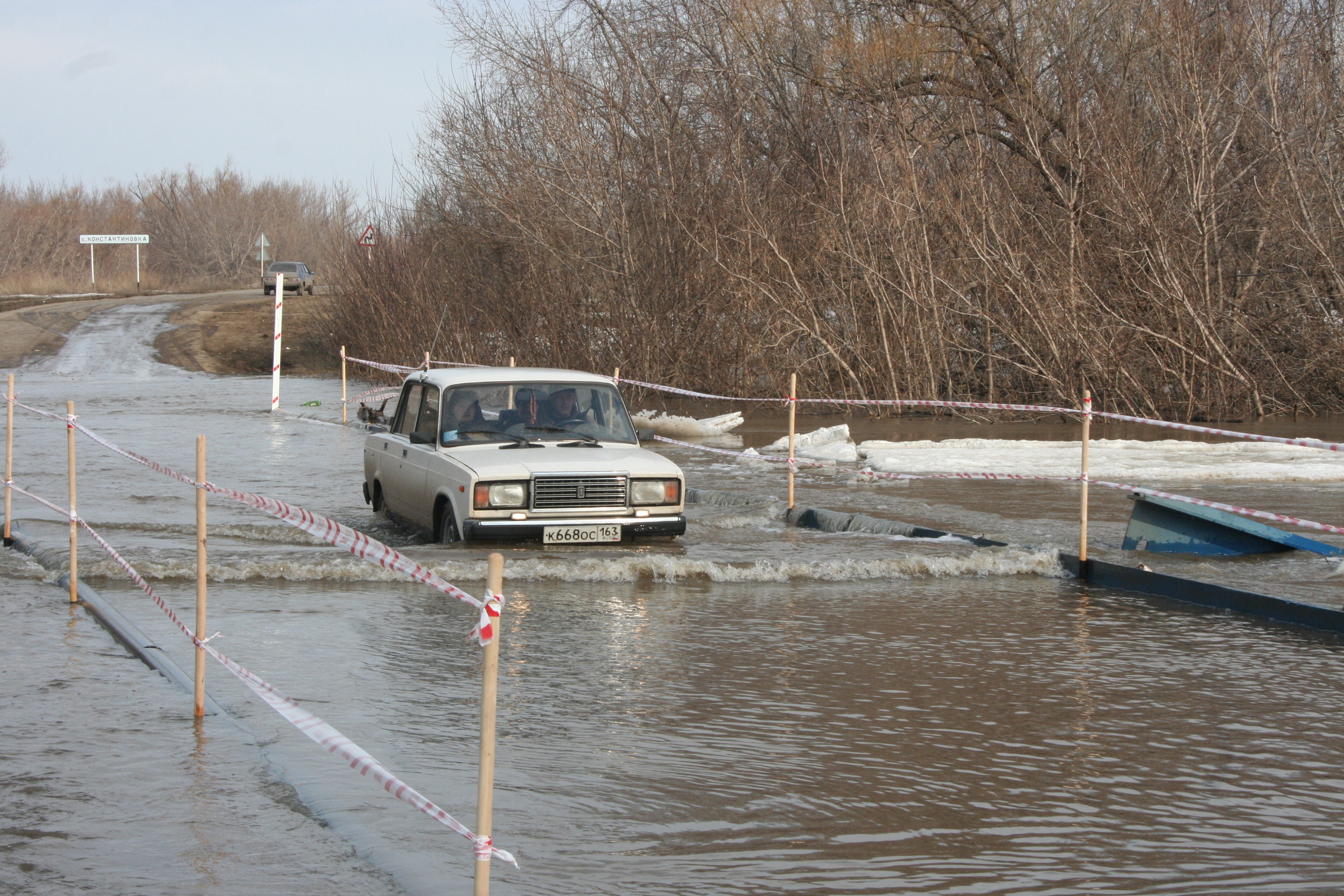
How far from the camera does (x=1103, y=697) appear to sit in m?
6.20

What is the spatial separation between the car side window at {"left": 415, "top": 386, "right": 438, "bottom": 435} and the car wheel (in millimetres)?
719

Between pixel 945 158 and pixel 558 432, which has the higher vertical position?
pixel 945 158

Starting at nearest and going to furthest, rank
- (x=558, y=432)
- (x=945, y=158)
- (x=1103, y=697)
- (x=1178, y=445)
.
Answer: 1. (x=1103, y=697)
2. (x=558, y=432)
3. (x=1178, y=445)
4. (x=945, y=158)

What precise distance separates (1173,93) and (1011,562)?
13.8 metres

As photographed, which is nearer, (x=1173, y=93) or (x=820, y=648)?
(x=820, y=648)

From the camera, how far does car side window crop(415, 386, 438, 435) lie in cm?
1064

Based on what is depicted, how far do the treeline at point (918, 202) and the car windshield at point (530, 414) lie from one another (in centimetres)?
1225

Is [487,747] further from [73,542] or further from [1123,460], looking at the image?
[1123,460]

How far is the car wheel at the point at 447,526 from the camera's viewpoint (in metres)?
9.79

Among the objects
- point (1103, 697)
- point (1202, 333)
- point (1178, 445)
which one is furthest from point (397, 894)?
point (1202, 333)

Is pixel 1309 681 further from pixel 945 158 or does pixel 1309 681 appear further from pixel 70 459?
pixel 945 158

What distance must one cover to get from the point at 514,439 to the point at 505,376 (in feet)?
2.13

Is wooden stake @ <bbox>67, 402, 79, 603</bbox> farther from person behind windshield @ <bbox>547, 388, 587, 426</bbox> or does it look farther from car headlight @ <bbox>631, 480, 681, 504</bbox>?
car headlight @ <bbox>631, 480, 681, 504</bbox>

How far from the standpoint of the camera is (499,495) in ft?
31.5
